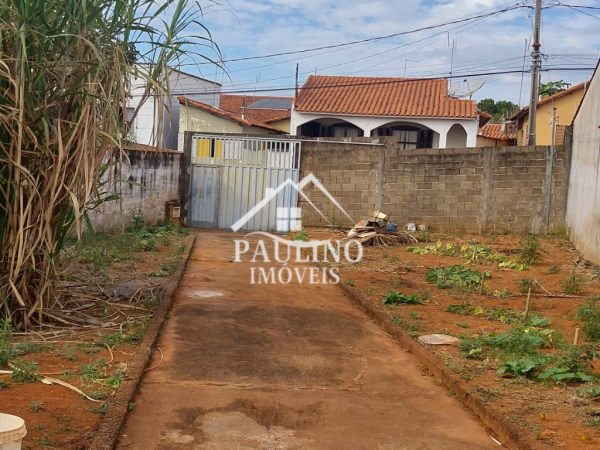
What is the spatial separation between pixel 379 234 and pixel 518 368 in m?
9.17

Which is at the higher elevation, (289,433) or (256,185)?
(256,185)

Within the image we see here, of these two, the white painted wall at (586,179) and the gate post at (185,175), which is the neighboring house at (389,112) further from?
the white painted wall at (586,179)

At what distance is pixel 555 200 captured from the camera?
1544 centimetres

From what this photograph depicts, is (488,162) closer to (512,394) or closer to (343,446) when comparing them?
(512,394)

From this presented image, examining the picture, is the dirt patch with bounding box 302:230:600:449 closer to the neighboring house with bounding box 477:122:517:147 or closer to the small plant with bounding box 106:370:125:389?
the small plant with bounding box 106:370:125:389

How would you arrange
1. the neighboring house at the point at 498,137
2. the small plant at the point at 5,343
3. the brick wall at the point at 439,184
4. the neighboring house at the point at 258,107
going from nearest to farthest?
Result: the small plant at the point at 5,343, the brick wall at the point at 439,184, the neighboring house at the point at 498,137, the neighboring house at the point at 258,107

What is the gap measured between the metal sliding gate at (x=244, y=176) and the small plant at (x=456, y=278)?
690 centimetres

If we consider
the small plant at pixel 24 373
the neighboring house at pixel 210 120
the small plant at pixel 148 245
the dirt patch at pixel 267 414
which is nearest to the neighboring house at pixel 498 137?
the neighboring house at pixel 210 120

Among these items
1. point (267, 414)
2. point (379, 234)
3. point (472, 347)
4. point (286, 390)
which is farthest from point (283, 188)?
point (267, 414)

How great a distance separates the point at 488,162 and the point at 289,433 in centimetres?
1286

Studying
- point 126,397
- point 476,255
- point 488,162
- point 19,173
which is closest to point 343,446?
point 126,397

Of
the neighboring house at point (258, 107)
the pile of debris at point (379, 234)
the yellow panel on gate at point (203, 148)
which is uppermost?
the neighboring house at point (258, 107)

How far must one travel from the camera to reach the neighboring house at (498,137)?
108ft

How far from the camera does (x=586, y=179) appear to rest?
504 inches
